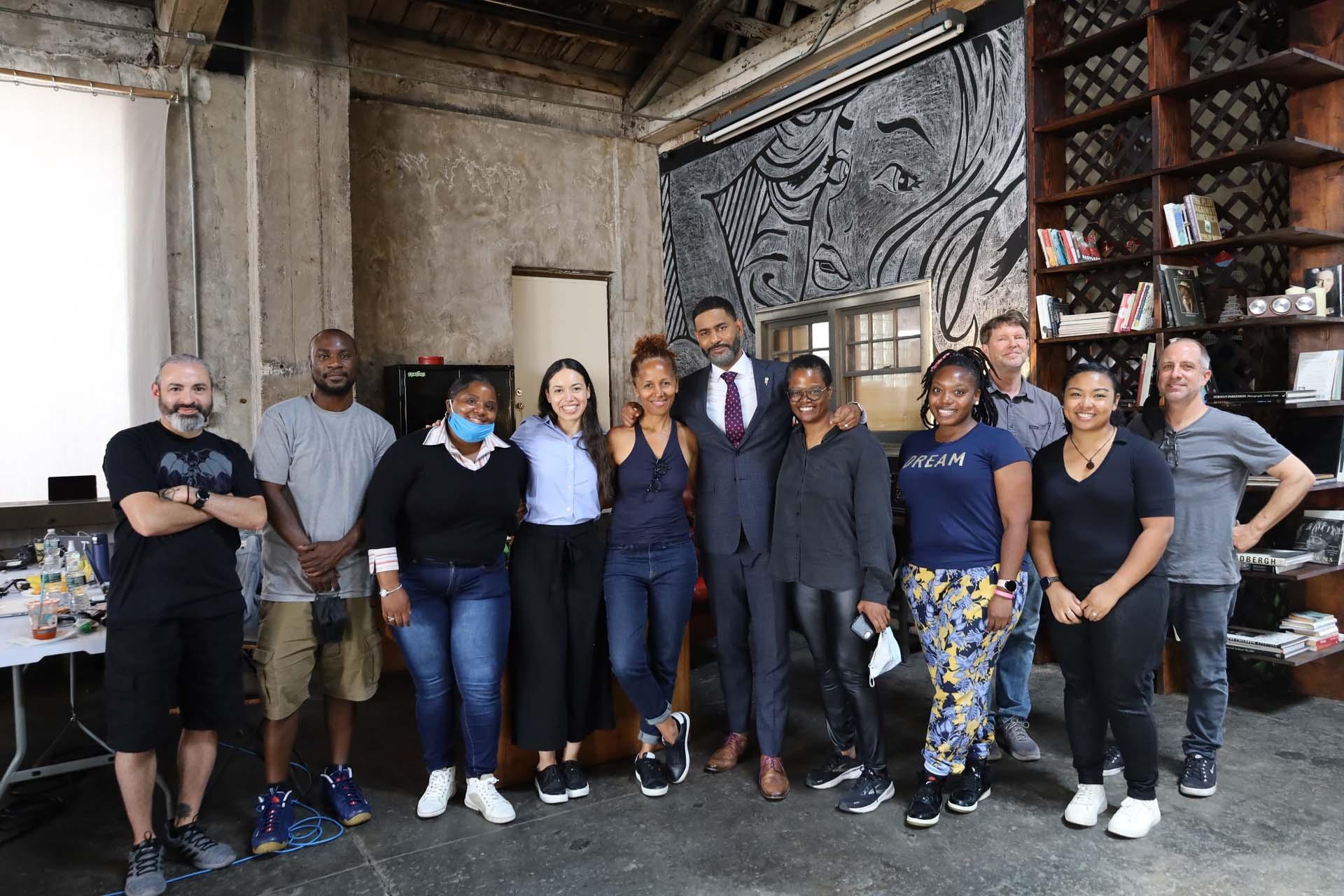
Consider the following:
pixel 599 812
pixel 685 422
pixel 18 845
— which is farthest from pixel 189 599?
pixel 685 422

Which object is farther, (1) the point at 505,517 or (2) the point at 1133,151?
Result: (2) the point at 1133,151

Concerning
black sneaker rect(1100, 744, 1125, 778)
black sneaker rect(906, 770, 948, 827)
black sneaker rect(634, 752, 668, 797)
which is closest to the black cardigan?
black sneaker rect(634, 752, 668, 797)

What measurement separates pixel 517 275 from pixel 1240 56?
213 inches

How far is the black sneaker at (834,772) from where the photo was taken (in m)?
3.20

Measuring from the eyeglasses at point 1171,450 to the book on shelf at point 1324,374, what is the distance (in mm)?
1176

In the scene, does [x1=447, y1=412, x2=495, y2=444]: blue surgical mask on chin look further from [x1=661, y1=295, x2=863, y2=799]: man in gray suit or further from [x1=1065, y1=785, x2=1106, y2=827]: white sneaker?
[x1=1065, y1=785, x2=1106, y2=827]: white sneaker

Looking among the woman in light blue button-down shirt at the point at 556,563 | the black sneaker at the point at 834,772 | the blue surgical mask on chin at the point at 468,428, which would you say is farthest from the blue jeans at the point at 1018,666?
the blue surgical mask on chin at the point at 468,428

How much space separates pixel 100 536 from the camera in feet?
12.7

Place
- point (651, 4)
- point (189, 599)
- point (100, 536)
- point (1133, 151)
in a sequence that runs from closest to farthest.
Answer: point (189, 599)
point (100, 536)
point (1133, 151)
point (651, 4)

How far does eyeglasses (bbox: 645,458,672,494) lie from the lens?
122 inches

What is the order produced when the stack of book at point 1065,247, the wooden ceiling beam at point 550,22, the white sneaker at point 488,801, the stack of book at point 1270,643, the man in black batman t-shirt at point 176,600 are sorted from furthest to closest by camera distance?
the wooden ceiling beam at point 550,22
the stack of book at point 1065,247
the stack of book at point 1270,643
the white sneaker at point 488,801
the man in black batman t-shirt at point 176,600

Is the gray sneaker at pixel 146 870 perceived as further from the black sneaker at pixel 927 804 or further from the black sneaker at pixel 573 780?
the black sneaker at pixel 927 804

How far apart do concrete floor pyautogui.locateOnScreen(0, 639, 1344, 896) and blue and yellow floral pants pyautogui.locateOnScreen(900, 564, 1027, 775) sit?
0.86 feet

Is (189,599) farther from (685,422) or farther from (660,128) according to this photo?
(660,128)
